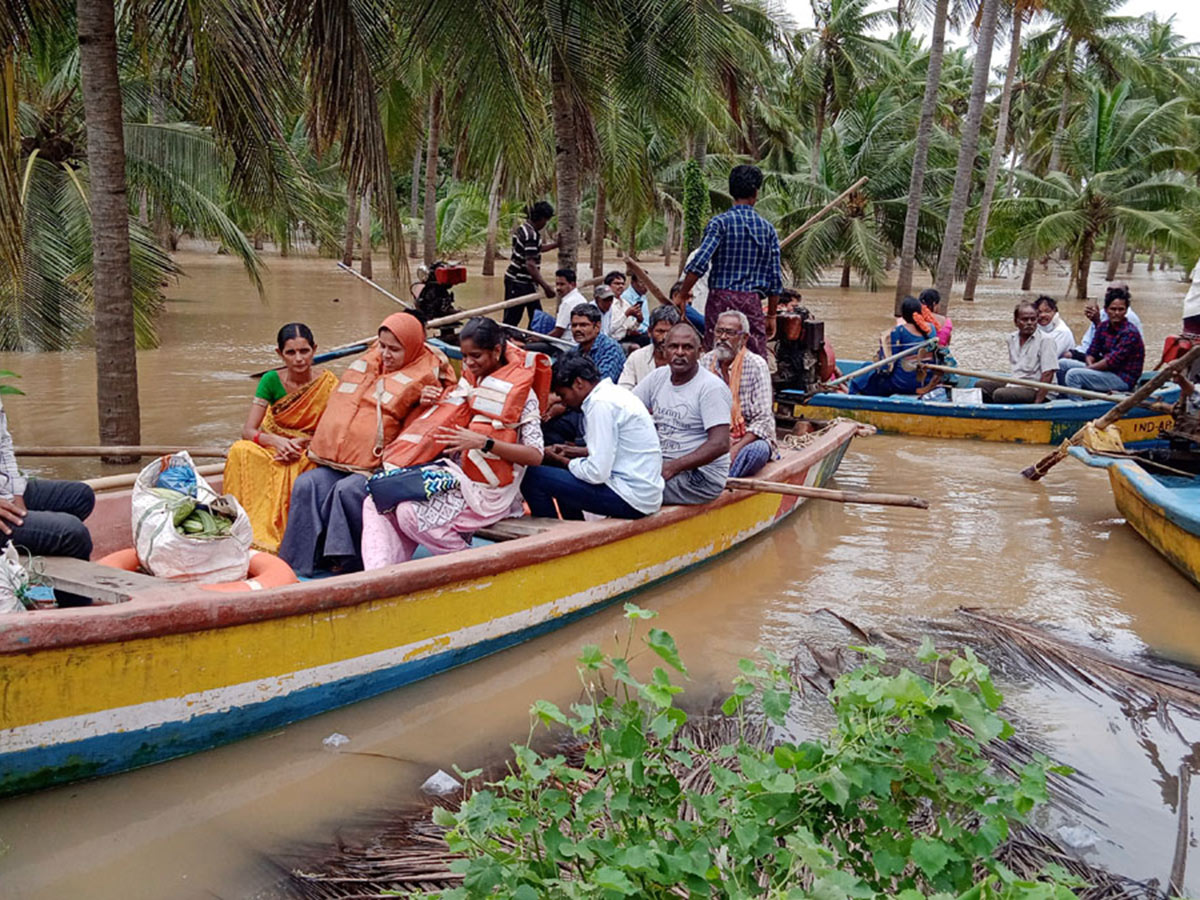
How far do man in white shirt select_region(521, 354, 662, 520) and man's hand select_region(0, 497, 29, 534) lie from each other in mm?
2167

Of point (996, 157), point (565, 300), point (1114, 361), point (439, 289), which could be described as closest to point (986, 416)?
point (1114, 361)

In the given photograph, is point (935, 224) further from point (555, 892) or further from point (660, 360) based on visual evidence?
point (555, 892)

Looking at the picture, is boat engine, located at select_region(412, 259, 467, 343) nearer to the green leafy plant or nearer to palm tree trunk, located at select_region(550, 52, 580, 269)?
palm tree trunk, located at select_region(550, 52, 580, 269)

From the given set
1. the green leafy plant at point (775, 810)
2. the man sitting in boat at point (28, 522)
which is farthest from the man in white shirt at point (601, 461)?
→ the green leafy plant at point (775, 810)

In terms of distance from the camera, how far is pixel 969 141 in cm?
1661

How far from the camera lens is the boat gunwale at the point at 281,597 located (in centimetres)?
323

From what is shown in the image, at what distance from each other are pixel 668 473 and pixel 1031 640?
188cm

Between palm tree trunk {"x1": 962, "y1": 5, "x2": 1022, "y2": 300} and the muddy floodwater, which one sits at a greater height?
palm tree trunk {"x1": 962, "y1": 5, "x2": 1022, "y2": 300}

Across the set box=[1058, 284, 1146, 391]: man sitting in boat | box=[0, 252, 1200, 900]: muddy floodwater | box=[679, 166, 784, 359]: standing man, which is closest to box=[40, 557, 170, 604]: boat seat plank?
box=[0, 252, 1200, 900]: muddy floodwater

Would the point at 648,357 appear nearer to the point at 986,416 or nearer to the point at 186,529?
the point at 186,529

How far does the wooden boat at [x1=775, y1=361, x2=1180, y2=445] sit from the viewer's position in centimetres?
930

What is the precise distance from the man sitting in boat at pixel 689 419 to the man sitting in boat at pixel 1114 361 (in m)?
5.25

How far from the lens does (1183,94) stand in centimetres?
3284

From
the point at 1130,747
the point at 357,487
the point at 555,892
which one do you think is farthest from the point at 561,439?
the point at 555,892
